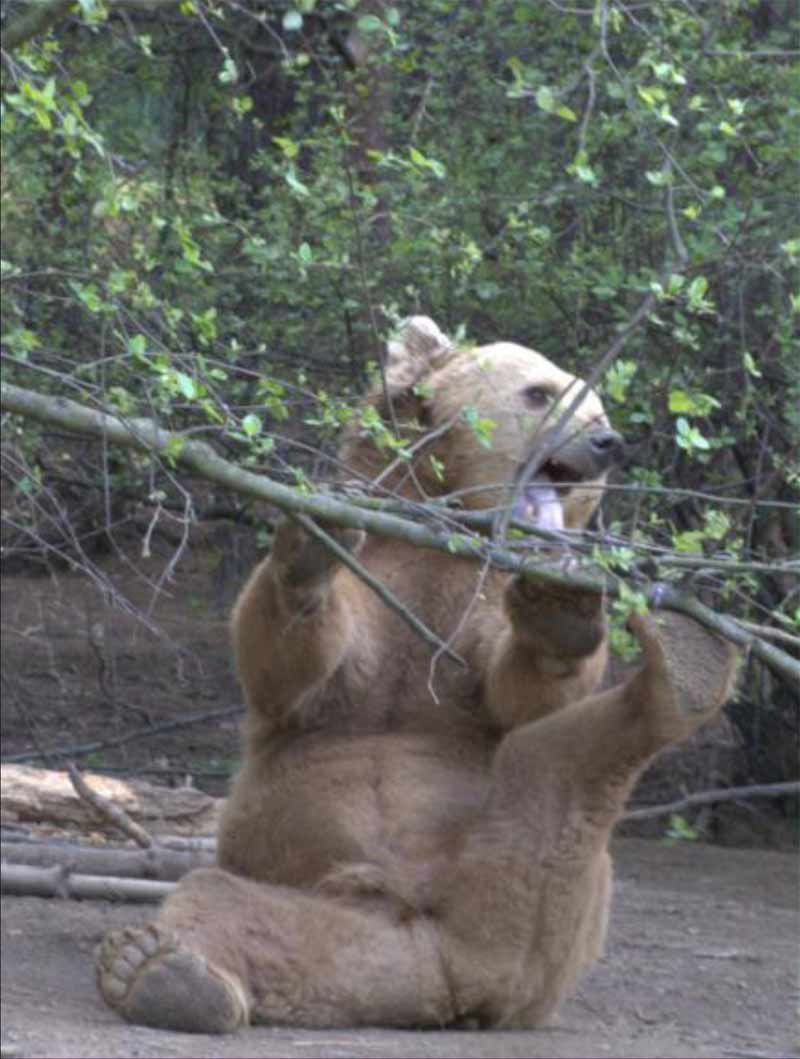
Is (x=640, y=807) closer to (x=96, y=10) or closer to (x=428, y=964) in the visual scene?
(x=428, y=964)

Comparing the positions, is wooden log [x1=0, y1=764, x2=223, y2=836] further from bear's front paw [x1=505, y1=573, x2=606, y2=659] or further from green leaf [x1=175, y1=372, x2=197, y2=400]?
green leaf [x1=175, y1=372, x2=197, y2=400]

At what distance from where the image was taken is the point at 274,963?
19.0 ft

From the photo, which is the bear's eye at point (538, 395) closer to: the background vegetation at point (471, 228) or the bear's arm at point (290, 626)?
the background vegetation at point (471, 228)

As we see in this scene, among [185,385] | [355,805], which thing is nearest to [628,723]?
[355,805]

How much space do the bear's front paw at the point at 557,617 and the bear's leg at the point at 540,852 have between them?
8.2 inches

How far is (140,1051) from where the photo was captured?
536cm

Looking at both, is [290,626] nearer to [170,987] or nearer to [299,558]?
[299,558]

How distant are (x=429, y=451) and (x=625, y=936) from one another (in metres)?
2.57

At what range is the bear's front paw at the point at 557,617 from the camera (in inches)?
213

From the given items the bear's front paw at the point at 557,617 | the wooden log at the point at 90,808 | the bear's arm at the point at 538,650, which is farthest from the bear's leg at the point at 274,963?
the wooden log at the point at 90,808

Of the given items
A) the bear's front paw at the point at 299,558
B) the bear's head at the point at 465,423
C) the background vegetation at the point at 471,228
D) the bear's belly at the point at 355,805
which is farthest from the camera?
the background vegetation at the point at 471,228

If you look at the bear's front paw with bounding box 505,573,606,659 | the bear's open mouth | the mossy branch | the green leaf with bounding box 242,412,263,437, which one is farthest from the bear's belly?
the green leaf with bounding box 242,412,263,437

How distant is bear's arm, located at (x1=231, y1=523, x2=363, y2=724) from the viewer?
5504mm

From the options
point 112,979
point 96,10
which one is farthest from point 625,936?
point 96,10
